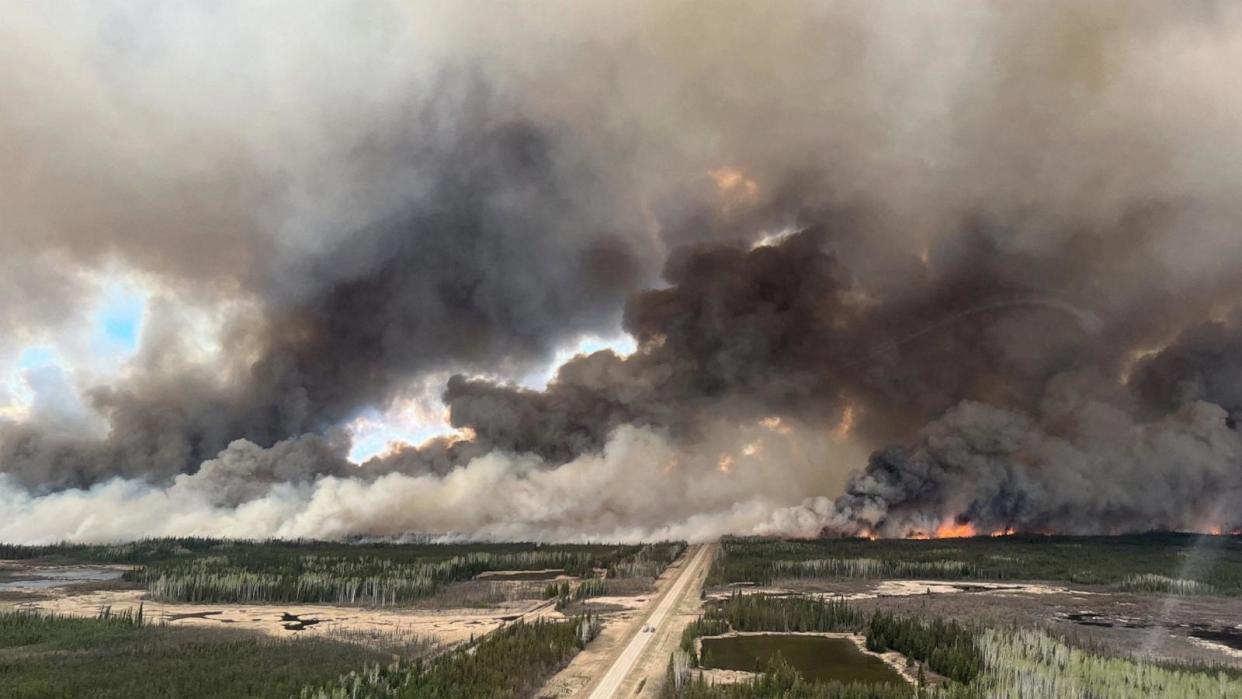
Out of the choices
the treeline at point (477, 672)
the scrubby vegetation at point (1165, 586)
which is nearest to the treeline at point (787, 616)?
the treeline at point (477, 672)

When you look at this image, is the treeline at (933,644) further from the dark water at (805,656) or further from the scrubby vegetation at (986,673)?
the dark water at (805,656)

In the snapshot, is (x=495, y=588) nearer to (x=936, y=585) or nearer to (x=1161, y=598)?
(x=936, y=585)

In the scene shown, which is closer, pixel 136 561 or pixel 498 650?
pixel 498 650

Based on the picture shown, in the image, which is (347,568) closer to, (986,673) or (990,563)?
(986,673)

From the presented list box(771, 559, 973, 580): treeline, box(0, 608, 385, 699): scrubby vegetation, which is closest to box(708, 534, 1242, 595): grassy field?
box(771, 559, 973, 580): treeline

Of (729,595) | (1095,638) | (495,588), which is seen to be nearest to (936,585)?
(729,595)

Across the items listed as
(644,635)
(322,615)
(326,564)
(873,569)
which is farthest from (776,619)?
(326,564)
